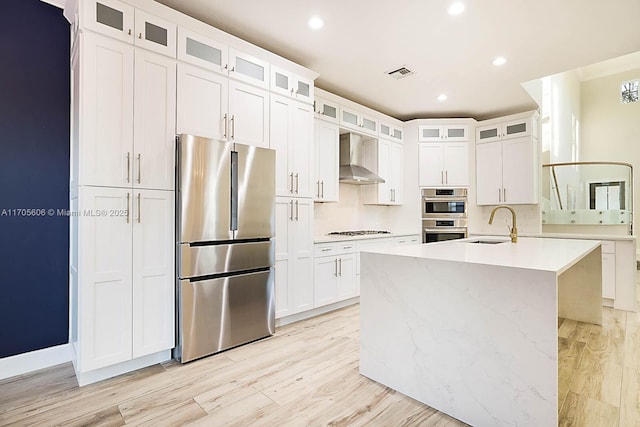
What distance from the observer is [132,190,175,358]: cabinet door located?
2334mm

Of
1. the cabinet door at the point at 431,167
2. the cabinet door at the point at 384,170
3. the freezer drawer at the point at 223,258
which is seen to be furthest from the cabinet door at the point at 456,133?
the freezer drawer at the point at 223,258

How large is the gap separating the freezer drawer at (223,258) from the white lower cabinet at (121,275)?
0.41 feet

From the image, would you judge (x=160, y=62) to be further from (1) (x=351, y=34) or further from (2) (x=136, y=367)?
(2) (x=136, y=367)

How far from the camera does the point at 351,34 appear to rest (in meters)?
2.95

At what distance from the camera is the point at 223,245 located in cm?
269

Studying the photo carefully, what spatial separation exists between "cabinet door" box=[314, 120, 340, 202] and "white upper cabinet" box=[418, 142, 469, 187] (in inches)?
67.9

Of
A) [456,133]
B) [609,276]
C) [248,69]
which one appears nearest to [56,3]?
[248,69]

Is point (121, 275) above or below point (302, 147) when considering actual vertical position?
below

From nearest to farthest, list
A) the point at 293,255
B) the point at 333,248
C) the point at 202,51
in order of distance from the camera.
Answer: the point at 202,51 < the point at 293,255 < the point at 333,248

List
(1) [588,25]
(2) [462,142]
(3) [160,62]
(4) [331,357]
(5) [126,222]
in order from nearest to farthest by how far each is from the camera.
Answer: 1. (5) [126,222]
2. (3) [160,62]
3. (4) [331,357]
4. (1) [588,25]
5. (2) [462,142]

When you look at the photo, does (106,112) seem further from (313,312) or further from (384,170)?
(384,170)

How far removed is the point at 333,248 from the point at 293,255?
0.64m

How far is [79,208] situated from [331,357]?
Answer: 208cm

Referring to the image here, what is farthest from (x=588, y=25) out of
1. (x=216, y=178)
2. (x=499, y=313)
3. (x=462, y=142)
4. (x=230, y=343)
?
(x=230, y=343)
